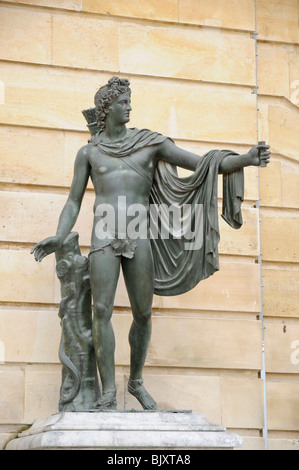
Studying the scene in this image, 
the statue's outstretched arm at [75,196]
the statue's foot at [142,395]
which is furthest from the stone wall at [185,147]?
the statue's outstretched arm at [75,196]

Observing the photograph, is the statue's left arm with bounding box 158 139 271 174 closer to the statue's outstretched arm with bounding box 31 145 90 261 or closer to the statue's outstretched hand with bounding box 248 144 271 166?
the statue's outstretched hand with bounding box 248 144 271 166

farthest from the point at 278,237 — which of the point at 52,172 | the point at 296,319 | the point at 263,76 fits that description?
the point at 52,172

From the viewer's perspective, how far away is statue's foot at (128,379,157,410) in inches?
307

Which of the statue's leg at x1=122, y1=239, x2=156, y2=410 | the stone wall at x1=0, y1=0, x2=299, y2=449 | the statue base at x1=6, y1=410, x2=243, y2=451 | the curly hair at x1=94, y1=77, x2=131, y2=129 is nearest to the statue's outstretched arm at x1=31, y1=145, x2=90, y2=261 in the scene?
the curly hair at x1=94, y1=77, x2=131, y2=129

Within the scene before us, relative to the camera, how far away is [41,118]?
31.4 ft

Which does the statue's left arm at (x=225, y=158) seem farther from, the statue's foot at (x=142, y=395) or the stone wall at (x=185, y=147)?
the statue's foot at (x=142, y=395)

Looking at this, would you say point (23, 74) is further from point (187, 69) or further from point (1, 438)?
point (1, 438)

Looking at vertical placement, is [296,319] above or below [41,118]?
below

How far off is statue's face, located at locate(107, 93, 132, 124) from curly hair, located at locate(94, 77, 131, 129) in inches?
1.1

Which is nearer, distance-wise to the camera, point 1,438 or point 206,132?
point 1,438

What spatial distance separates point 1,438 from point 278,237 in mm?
3438

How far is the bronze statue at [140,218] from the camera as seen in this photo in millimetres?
7715

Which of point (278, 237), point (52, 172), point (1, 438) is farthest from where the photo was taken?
point (278, 237)

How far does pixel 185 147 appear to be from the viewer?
9898 millimetres
